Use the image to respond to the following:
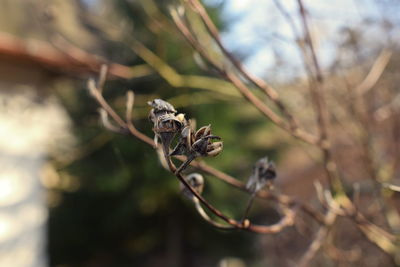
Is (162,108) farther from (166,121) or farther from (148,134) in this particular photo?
(148,134)

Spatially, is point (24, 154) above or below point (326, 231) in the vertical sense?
above

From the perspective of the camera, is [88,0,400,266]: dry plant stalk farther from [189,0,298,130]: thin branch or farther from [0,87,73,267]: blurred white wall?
[0,87,73,267]: blurred white wall

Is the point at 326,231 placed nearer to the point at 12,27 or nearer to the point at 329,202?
the point at 329,202

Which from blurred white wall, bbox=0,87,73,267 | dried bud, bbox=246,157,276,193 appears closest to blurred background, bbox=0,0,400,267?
blurred white wall, bbox=0,87,73,267

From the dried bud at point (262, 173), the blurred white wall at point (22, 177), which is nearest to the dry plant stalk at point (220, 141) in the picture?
the dried bud at point (262, 173)

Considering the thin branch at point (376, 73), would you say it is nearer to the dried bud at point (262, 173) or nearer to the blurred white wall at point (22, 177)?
the dried bud at point (262, 173)

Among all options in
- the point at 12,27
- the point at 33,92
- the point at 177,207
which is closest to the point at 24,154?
the point at 33,92
